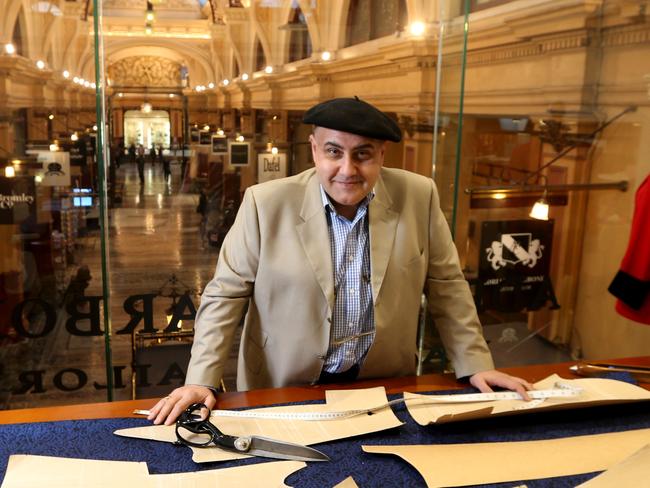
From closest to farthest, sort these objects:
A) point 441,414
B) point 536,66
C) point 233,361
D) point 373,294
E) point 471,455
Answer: point 471,455 < point 441,414 < point 373,294 < point 233,361 < point 536,66

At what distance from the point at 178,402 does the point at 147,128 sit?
5.80 ft

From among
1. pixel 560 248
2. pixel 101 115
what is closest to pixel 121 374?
pixel 101 115

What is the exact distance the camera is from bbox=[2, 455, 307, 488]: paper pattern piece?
3.64 feet

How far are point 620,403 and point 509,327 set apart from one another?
9.14 ft

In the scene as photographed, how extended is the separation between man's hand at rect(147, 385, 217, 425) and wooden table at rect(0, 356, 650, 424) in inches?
1.7

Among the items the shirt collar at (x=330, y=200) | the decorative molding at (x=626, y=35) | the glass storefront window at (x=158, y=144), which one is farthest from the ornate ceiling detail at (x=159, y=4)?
the decorative molding at (x=626, y=35)

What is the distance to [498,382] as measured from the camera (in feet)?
5.25

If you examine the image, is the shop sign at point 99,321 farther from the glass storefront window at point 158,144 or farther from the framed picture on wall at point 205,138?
the framed picture on wall at point 205,138

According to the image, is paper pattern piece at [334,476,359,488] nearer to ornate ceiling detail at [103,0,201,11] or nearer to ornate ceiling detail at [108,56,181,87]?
ornate ceiling detail at [108,56,181,87]

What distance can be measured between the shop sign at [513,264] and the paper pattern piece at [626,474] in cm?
259

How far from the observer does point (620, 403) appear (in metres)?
1.47

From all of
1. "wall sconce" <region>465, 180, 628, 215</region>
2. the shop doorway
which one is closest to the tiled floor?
the shop doorway

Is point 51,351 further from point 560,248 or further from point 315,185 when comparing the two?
point 560,248

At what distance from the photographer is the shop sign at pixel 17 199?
113 inches
